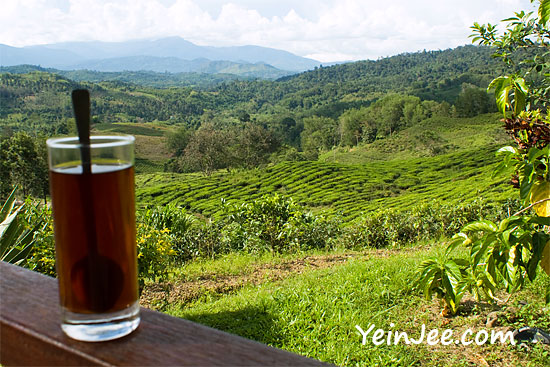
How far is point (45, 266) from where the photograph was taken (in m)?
3.63

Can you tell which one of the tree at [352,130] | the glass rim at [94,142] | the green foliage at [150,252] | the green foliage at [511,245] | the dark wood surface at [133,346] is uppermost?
the glass rim at [94,142]

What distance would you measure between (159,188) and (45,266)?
32.3 m

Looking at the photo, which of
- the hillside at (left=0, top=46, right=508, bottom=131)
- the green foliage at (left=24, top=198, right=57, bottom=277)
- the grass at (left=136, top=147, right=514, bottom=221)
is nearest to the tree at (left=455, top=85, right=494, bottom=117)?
the hillside at (left=0, top=46, right=508, bottom=131)

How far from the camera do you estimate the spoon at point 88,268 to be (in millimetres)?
461

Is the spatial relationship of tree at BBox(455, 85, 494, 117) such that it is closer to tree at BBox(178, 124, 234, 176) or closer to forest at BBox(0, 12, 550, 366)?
tree at BBox(178, 124, 234, 176)

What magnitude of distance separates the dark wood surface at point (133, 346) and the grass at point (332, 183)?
23557mm

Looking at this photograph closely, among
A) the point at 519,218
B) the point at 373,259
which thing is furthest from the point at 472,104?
the point at 519,218

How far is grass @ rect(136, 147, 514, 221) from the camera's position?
27.1 metres

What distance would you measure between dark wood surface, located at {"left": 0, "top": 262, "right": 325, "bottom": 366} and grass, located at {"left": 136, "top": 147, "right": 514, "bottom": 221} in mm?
23557

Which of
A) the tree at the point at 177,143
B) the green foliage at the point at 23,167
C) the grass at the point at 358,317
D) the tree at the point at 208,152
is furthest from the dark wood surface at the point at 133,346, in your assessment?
the tree at the point at 177,143

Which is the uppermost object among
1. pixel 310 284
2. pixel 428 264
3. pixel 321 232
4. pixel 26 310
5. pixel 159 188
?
pixel 26 310

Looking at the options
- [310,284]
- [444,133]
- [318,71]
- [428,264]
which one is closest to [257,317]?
[310,284]

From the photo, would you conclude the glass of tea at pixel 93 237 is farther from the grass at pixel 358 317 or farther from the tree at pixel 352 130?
the tree at pixel 352 130

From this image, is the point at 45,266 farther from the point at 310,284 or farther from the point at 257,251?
the point at 257,251
